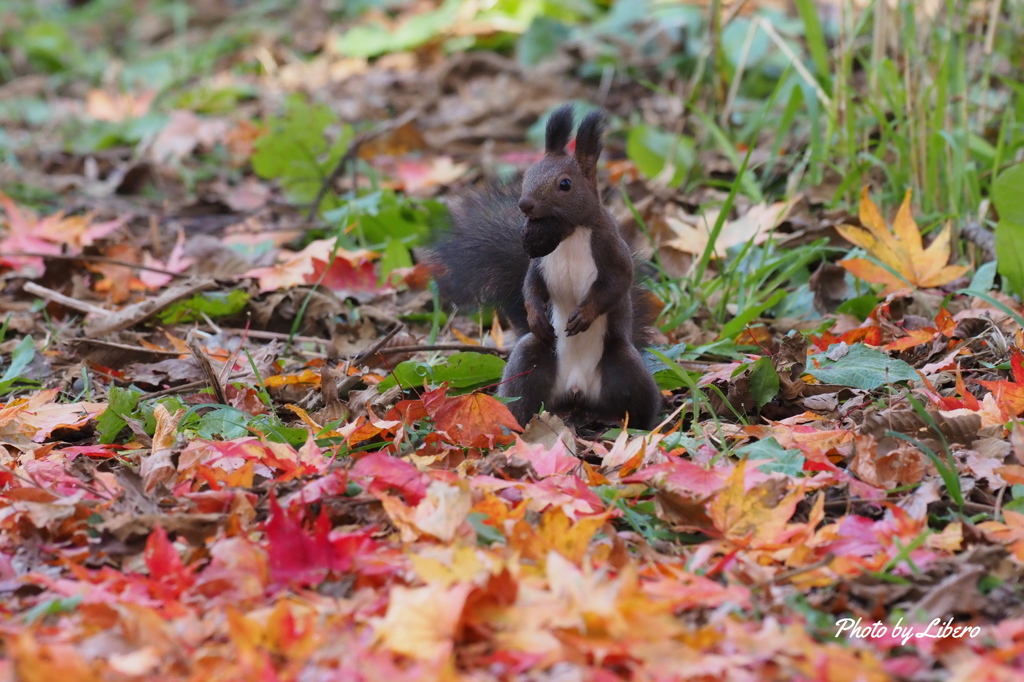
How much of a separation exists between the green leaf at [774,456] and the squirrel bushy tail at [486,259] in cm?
74

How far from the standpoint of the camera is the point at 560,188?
2369mm

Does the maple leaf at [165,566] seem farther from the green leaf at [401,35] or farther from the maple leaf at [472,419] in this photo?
the green leaf at [401,35]

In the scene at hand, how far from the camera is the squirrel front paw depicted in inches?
95.0

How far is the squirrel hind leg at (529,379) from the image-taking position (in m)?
2.54

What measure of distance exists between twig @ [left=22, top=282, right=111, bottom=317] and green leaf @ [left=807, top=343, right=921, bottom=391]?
2.14 meters

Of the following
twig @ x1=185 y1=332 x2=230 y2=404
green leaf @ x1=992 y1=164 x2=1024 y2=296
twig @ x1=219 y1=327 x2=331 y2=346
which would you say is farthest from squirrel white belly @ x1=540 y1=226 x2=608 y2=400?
green leaf @ x1=992 y1=164 x2=1024 y2=296

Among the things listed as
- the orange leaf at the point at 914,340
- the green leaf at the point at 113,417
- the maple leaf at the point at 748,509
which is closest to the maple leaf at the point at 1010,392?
the orange leaf at the point at 914,340

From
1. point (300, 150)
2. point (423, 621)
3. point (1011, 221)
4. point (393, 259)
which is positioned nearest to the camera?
point (423, 621)

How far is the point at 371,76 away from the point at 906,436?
17.3 ft

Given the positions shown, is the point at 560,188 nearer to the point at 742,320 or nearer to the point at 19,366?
the point at 742,320

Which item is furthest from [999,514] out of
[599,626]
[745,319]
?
[745,319]

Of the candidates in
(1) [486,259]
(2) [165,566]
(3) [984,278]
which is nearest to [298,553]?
(2) [165,566]

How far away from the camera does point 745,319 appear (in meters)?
2.97

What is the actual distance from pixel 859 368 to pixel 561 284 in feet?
2.31
